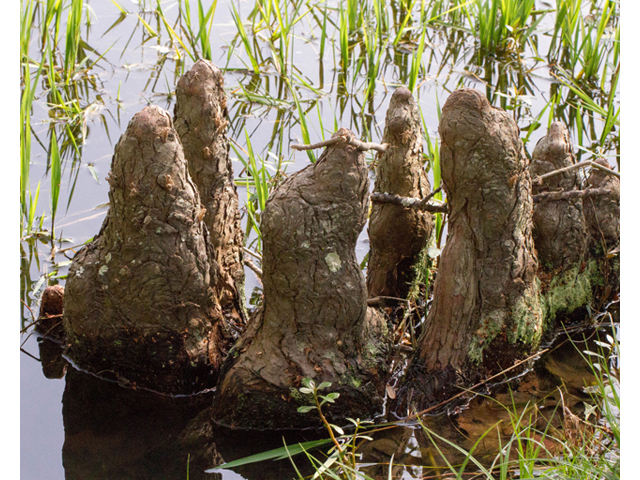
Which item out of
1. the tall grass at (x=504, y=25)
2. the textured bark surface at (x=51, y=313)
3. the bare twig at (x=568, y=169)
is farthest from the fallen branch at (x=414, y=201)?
the tall grass at (x=504, y=25)

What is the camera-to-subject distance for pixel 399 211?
3080 millimetres

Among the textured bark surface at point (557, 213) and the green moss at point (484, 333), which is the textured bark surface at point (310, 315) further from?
the textured bark surface at point (557, 213)

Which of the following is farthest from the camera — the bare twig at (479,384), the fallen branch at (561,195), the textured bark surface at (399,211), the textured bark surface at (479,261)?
the fallen branch at (561,195)

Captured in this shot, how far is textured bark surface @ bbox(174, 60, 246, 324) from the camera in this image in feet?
9.29

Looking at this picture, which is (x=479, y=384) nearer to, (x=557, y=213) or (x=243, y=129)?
(x=557, y=213)

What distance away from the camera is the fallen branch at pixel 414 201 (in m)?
2.85

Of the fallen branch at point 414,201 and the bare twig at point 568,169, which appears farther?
the bare twig at point 568,169

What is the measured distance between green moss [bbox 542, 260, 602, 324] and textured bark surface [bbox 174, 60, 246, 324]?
1535mm

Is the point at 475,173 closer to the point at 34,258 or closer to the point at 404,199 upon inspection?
the point at 404,199

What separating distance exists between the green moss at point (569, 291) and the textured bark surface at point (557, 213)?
7cm

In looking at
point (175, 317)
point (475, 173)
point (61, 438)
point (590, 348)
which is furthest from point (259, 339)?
point (590, 348)

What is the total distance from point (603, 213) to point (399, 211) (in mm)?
1231

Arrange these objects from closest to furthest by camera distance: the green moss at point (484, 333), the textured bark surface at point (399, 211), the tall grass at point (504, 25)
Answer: the green moss at point (484, 333) → the textured bark surface at point (399, 211) → the tall grass at point (504, 25)

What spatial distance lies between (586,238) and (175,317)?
6.87 ft
